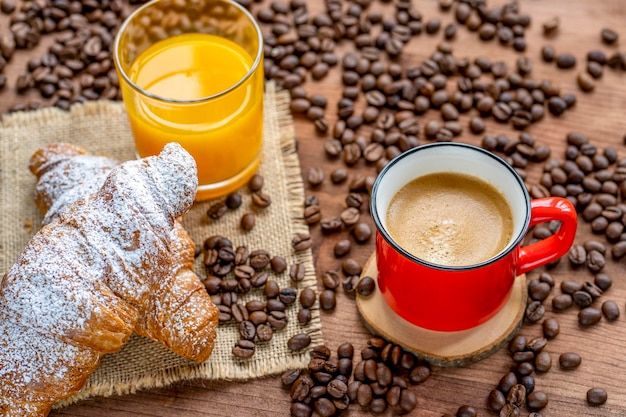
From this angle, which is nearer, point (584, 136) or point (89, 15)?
point (584, 136)

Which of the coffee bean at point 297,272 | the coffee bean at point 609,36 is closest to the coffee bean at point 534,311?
the coffee bean at point 297,272

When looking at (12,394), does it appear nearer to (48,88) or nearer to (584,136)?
(48,88)

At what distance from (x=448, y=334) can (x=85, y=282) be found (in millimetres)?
1024

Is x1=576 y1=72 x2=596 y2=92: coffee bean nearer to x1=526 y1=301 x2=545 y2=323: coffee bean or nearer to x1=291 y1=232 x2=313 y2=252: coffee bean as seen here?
x1=526 y1=301 x2=545 y2=323: coffee bean

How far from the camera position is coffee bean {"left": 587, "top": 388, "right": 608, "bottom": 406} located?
2.30 m

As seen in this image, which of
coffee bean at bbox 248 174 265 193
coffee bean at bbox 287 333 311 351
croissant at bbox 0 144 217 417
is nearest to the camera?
croissant at bbox 0 144 217 417

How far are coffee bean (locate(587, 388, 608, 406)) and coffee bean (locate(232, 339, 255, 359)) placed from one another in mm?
961

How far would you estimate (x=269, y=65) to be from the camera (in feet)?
10.2

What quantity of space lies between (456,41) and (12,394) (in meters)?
2.04

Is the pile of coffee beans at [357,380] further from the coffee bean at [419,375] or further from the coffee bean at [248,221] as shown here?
the coffee bean at [248,221]

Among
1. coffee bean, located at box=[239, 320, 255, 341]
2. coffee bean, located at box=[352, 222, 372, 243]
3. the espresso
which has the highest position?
the espresso

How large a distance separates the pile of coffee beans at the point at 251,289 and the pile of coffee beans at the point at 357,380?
10 centimetres

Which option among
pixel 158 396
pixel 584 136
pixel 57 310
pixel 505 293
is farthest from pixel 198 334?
pixel 584 136

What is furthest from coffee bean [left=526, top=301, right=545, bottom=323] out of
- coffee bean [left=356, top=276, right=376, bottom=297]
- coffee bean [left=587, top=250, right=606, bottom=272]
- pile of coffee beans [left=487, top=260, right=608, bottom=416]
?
coffee bean [left=356, top=276, right=376, bottom=297]
